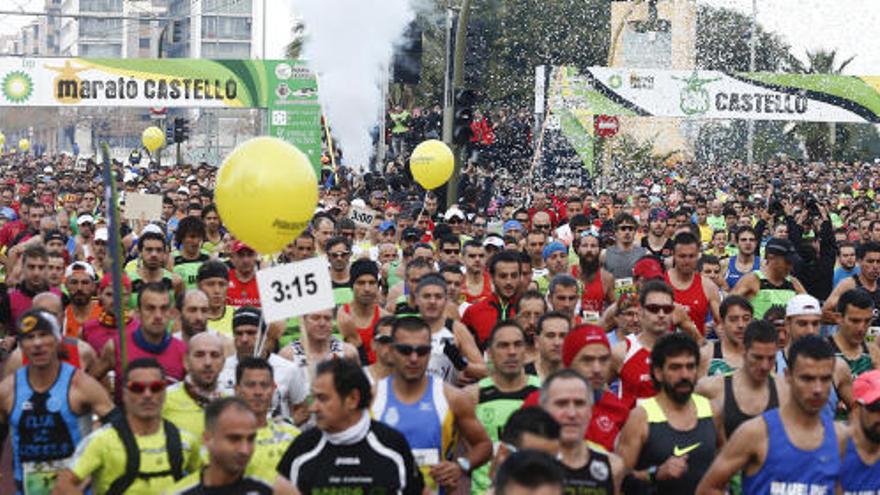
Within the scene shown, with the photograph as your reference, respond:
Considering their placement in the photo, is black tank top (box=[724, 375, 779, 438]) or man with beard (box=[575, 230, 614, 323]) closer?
black tank top (box=[724, 375, 779, 438])

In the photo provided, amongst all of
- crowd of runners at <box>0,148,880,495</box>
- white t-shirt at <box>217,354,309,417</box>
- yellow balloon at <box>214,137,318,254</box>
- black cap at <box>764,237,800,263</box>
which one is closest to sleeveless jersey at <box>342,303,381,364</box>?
crowd of runners at <box>0,148,880,495</box>

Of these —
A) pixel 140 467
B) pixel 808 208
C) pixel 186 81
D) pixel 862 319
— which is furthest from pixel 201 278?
pixel 186 81

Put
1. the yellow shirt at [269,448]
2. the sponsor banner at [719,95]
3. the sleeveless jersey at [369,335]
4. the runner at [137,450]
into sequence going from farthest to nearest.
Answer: the sponsor banner at [719,95]
the sleeveless jersey at [369,335]
the runner at [137,450]
the yellow shirt at [269,448]

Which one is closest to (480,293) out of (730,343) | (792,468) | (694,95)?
(730,343)

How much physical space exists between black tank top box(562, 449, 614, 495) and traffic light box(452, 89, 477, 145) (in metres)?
14.2

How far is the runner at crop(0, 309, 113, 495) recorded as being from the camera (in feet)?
24.7

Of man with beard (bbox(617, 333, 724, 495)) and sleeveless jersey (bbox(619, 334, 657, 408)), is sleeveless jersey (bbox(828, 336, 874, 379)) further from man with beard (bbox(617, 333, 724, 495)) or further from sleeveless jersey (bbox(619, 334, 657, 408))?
man with beard (bbox(617, 333, 724, 495))

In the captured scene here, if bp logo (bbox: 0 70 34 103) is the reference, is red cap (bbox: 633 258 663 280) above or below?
below

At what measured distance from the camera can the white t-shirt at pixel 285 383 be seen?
8.16 metres

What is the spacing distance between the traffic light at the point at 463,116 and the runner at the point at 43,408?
12.8 meters

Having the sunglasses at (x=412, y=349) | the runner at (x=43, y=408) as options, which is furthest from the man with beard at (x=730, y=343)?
the runner at (x=43, y=408)

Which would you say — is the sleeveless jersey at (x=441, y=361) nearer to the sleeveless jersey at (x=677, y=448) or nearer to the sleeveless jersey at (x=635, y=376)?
the sleeveless jersey at (x=635, y=376)

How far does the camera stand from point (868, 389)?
259 inches

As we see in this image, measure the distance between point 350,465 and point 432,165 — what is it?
13.4m
